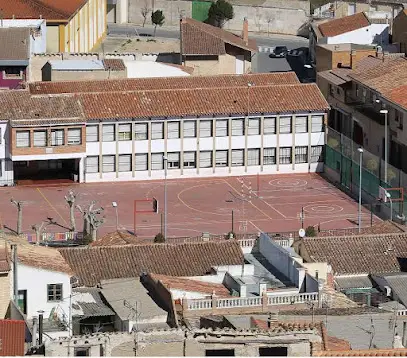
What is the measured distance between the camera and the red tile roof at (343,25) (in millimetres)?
123500

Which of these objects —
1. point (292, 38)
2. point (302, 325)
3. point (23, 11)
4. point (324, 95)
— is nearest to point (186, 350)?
point (302, 325)

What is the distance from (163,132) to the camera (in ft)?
330

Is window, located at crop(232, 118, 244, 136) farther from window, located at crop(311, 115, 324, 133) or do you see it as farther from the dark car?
the dark car

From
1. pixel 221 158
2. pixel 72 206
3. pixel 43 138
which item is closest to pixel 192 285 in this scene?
pixel 72 206

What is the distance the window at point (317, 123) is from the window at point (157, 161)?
8.62 metres

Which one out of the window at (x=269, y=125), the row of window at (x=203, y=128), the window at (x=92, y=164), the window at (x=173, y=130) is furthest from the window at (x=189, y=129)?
the window at (x=92, y=164)

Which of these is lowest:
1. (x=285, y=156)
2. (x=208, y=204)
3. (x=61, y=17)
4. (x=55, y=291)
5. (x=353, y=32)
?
(x=208, y=204)

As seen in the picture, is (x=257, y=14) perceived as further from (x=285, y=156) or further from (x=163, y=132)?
(x=163, y=132)

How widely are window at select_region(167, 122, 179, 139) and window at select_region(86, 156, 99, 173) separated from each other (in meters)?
4.16

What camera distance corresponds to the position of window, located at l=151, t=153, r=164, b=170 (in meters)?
100

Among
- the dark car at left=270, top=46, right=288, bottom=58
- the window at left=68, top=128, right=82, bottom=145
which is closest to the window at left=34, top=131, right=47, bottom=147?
the window at left=68, top=128, right=82, bottom=145

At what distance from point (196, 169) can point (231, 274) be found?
112 feet

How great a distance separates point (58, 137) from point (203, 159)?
8.05 m

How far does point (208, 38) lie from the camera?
118312 mm
